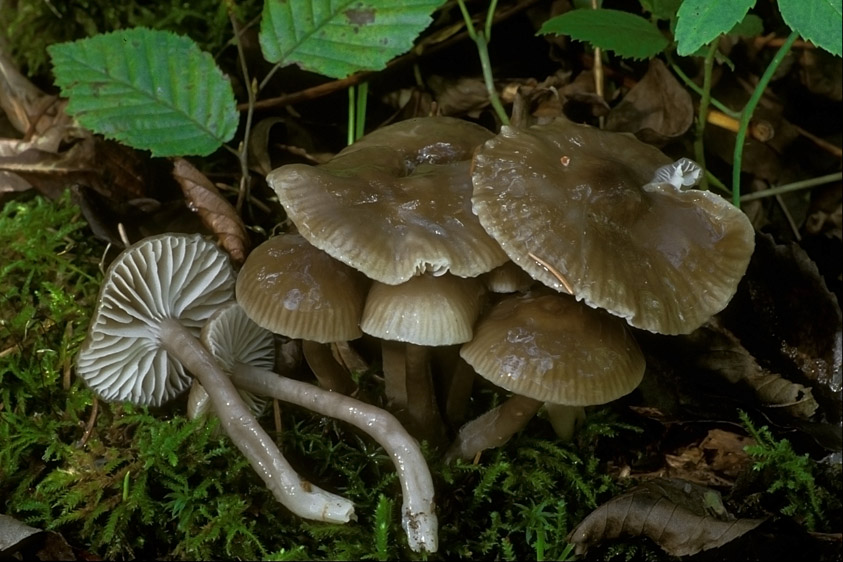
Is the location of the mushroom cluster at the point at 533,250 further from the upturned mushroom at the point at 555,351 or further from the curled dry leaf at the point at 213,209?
the curled dry leaf at the point at 213,209

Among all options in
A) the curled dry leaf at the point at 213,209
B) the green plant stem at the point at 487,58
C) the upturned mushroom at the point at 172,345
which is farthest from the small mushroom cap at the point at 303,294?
the green plant stem at the point at 487,58

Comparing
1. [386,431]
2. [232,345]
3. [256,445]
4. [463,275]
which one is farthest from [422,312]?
[232,345]

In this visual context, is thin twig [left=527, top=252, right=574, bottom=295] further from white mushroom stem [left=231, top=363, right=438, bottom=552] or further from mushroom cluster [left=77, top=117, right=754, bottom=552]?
white mushroom stem [left=231, top=363, right=438, bottom=552]

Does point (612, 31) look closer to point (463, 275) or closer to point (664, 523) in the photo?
point (463, 275)

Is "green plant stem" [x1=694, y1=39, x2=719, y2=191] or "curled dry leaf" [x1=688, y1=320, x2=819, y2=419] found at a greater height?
"green plant stem" [x1=694, y1=39, x2=719, y2=191]

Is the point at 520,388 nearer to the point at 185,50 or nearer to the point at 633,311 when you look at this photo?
the point at 633,311

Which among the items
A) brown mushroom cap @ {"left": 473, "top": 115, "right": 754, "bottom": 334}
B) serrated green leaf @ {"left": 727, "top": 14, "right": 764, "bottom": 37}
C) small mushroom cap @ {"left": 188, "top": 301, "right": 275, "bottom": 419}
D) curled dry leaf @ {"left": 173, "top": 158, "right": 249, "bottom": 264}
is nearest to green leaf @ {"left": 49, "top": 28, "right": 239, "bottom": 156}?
curled dry leaf @ {"left": 173, "top": 158, "right": 249, "bottom": 264}

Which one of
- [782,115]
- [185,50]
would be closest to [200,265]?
[185,50]

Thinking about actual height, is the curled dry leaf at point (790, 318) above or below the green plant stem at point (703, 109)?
below
